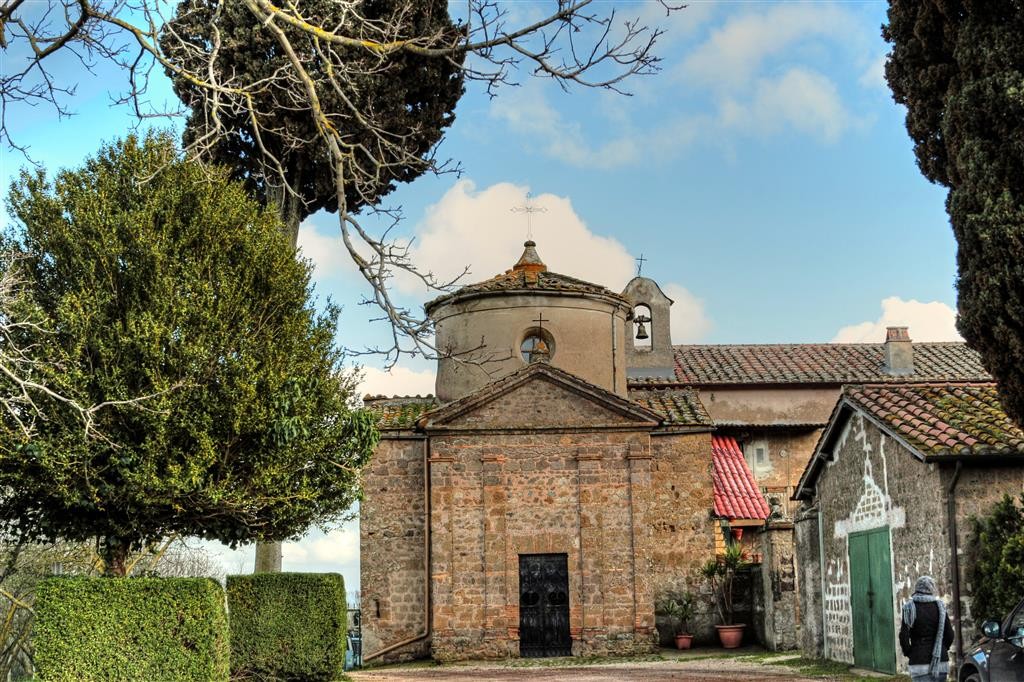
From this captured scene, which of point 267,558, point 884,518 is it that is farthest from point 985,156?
point 267,558

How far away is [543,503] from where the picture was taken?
25.5 meters

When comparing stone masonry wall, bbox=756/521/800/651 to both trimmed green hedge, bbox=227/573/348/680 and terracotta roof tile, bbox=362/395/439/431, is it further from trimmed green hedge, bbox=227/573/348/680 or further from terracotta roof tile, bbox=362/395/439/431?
trimmed green hedge, bbox=227/573/348/680

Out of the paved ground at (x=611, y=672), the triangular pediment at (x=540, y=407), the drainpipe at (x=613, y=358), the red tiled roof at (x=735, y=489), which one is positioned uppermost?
the drainpipe at (x=613, y=358)

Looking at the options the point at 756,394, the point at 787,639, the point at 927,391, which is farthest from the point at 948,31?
the point at 756,394

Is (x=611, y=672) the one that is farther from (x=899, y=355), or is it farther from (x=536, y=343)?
(x=899, y=355)

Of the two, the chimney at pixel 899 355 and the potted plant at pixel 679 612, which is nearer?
the potted plant at pixel 679 612

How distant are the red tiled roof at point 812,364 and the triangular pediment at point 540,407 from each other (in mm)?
7420

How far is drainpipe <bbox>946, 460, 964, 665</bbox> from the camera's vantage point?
15.4m

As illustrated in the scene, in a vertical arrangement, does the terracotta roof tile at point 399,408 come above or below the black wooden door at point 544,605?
above

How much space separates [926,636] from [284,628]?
10042mm

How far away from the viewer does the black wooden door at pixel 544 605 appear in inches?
979

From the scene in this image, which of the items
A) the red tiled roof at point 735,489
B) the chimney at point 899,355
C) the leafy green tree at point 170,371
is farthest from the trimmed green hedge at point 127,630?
the chimney at point 899,355

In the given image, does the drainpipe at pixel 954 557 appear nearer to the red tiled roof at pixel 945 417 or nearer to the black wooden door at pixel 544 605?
the red tiled roof at pixel 945 417

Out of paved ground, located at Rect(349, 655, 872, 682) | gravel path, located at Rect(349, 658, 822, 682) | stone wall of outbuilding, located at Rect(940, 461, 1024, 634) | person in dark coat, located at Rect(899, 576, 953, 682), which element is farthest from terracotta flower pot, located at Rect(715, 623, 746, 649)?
person in dark coat, located at Rect(899, 576, 953, 682)
